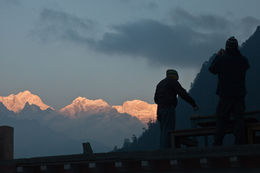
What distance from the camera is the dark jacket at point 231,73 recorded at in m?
9.59

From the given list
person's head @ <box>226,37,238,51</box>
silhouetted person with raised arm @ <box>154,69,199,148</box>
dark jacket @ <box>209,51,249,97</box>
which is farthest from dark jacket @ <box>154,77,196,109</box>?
person's head @ <box>226,37,238,51</box>

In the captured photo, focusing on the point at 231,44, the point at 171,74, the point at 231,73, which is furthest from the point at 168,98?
the point at 231,44

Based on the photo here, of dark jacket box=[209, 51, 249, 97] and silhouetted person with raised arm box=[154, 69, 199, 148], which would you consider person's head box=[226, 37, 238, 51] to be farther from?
silhouetted person with raised arm box=[154, 69, 199, 148]

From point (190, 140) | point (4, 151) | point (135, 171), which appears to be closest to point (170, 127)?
point (190, 140)

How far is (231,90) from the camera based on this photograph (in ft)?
31.4

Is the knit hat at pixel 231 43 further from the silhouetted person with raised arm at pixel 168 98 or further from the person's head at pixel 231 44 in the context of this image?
the silhouetted person with raised arm at pixel 168 98

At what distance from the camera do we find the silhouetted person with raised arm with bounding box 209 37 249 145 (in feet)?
31.1

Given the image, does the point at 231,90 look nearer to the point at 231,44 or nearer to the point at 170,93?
the point at 231,44

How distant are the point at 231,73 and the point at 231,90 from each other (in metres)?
0.39

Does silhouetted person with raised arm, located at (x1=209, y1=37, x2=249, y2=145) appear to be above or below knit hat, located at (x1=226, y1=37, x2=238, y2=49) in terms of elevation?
below

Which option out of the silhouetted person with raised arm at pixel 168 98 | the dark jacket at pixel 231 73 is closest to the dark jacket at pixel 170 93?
the silhouetted person with raised arm at pixel 168 98

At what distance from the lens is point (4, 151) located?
10852 millimetres

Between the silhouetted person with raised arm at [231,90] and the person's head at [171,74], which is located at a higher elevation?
the person's head at [171,74]

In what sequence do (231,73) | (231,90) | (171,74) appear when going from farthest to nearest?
(171,74) < (231,73) < (231,90)
